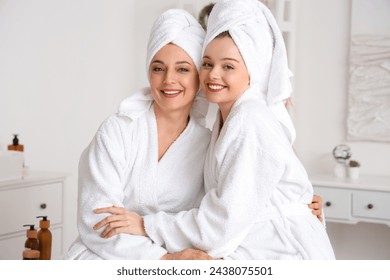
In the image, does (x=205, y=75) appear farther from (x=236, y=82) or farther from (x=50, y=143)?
(x=50, y=143)

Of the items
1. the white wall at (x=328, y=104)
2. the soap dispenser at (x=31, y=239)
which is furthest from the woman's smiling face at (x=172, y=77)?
the white wall at (x=328, y=104)

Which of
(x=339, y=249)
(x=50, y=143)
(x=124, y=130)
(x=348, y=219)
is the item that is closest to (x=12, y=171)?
(x=50, y=143)

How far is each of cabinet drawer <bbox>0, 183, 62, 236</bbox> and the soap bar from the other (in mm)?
63

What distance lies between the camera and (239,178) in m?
1.39

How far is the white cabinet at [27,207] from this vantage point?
2453mm

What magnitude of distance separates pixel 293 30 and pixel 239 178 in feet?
6.85

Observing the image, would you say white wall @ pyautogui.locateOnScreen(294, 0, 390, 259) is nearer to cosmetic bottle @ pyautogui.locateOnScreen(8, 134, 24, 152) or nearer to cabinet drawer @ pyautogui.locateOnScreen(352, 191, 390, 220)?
cabinet drawer @ pyautogui.locateOnScreen(352, 191, 390, 220)

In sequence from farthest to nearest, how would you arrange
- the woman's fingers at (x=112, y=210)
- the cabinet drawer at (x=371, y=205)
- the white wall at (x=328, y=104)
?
the white wall at (x=328, y=104) < the cabinet drawer at (x=371, y=205) < the woman's fingers at (x=112, y=210)

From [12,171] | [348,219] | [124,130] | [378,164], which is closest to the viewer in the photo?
[124,130]

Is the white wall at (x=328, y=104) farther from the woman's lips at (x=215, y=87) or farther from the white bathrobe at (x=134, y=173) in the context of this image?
the woman's lips at (x=215, y=87)

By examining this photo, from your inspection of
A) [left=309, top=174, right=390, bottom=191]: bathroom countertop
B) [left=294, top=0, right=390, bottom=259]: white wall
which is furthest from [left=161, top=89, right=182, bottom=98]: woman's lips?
[left=294, top=0, right=390, bottom=259]: white wall

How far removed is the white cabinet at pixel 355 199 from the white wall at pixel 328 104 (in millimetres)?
335

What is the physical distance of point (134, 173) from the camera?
163 cm

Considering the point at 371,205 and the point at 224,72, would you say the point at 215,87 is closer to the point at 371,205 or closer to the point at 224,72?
the point at 224,72
